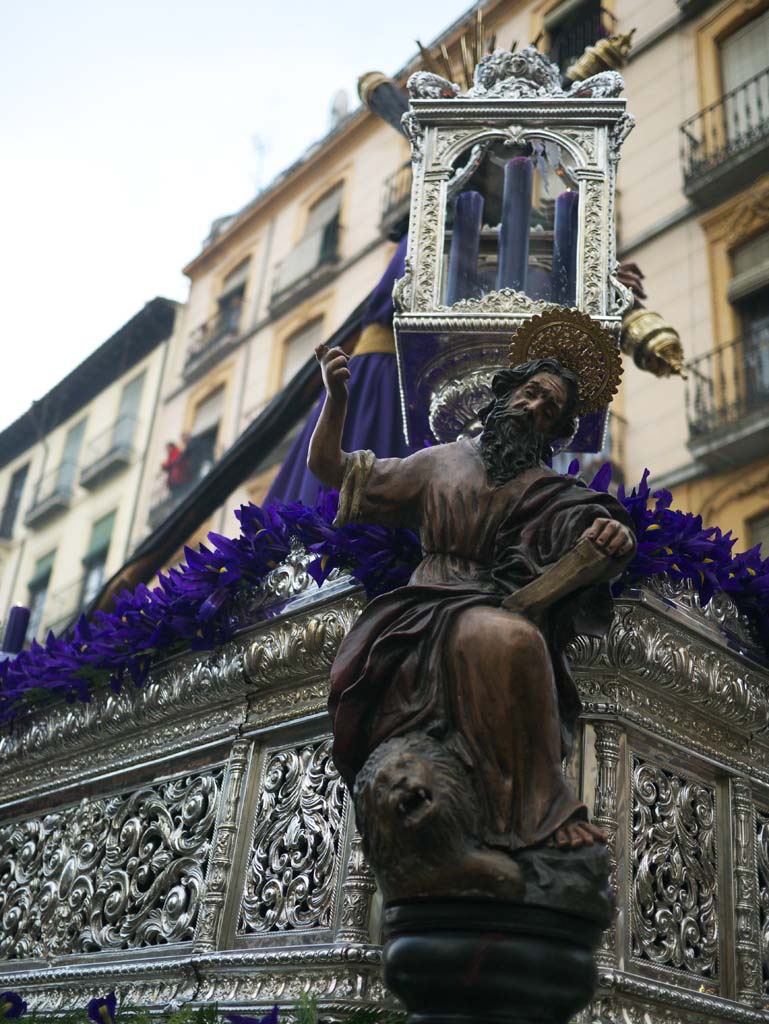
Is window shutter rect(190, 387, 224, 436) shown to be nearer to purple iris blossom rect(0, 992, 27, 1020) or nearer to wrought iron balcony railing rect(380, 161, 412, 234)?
wrought iron balcony railing rect(380, 161, 412, 234)

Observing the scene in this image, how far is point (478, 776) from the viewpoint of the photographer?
2668 mm

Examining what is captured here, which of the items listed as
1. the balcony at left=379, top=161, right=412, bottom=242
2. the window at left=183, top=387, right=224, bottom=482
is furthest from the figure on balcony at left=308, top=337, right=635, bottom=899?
the window at left=183, top=387, right=224, bottom=482

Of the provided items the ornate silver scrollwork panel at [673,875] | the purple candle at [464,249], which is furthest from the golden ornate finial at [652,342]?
the ornate silver scrollwork panel at [673,875]

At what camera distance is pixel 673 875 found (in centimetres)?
371

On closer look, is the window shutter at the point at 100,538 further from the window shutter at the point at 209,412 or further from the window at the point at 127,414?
the window shutter at the point at 209,412

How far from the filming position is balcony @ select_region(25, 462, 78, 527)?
2511 centimetres

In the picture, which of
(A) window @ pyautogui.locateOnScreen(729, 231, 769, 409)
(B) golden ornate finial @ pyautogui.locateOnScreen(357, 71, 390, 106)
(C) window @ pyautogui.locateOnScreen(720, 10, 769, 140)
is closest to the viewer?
(B) golden ornate finial @ pyautogui.locateOnScreen(357, 71, 390, 106)

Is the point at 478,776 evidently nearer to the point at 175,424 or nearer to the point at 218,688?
the point at 218,688

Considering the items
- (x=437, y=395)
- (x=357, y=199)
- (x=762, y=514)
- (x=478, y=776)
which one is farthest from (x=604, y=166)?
(x=357, y=199)

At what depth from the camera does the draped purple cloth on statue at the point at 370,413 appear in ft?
Result: 20.9

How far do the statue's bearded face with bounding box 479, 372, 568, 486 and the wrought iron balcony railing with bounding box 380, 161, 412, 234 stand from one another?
15306 mm

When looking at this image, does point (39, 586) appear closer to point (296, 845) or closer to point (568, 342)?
point (296, 845)

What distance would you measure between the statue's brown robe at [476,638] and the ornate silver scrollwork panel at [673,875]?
0.83m

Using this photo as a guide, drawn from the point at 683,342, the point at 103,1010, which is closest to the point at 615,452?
the point at 683,342
